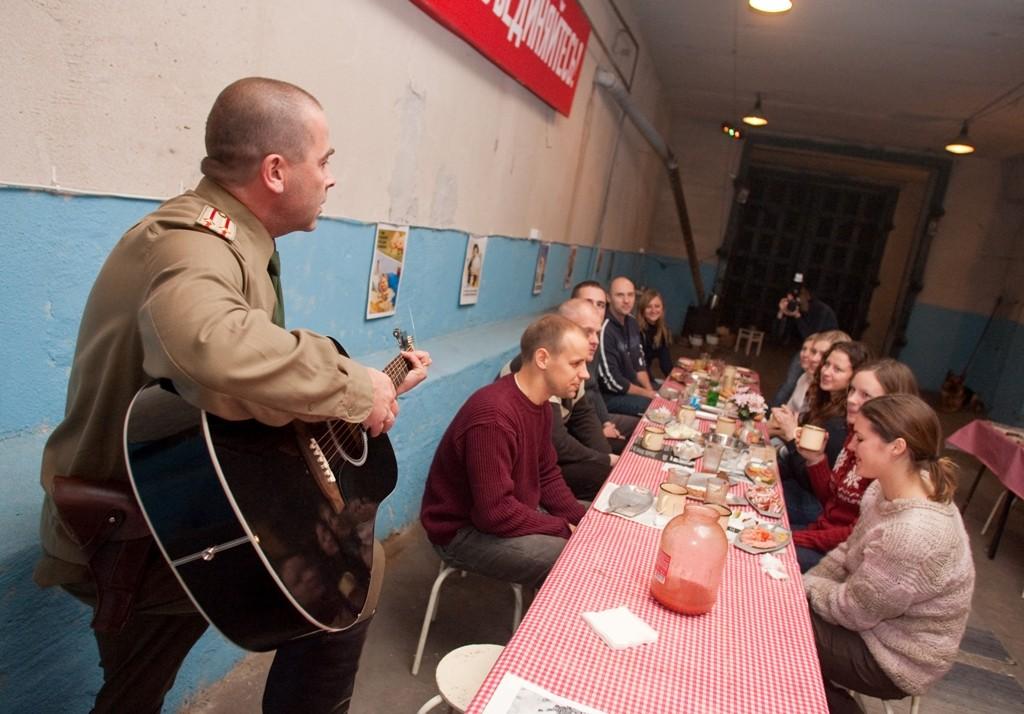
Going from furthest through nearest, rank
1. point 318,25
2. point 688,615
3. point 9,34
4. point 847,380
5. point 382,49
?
point 847,380, point 382,49, point 318,25, point 688,615, point 9,34

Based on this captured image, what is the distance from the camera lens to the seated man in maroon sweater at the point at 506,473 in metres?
2.43

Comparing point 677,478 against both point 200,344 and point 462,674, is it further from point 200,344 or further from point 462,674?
point 200,344

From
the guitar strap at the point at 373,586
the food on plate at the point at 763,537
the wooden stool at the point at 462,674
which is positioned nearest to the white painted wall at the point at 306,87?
the guitar strap at the point at 373,586

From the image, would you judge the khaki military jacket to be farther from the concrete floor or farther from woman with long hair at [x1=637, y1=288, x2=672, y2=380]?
woman with long hair at [x1=637, y1=288, x2=672, y2=380]

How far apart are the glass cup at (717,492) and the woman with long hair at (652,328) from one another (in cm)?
347

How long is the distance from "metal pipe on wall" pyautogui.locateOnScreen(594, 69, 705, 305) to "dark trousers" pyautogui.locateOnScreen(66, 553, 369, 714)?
5.83 metres

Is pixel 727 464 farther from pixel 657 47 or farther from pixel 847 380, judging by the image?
pixel 657 47

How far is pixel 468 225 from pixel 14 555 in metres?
3.09

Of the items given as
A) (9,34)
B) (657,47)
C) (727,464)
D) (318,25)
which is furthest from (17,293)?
(657,47)

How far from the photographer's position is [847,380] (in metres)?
3.81

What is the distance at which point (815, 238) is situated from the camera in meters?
13.4

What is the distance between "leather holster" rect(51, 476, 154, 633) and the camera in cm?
123

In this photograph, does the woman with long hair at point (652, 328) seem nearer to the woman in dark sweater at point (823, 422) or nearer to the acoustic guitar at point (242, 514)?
the woman in dark sweater at point (823, 422)

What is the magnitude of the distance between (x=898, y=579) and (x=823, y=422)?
72.8 inches
